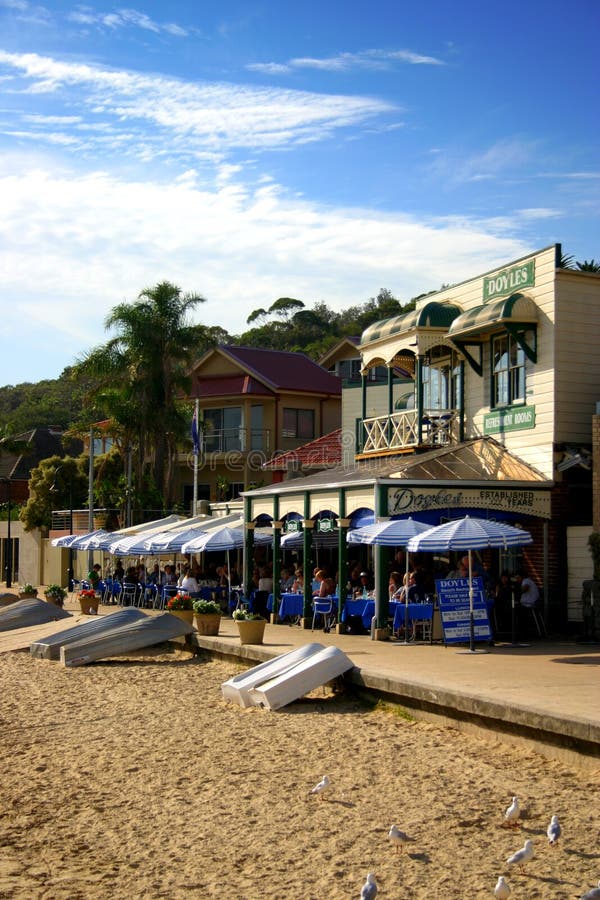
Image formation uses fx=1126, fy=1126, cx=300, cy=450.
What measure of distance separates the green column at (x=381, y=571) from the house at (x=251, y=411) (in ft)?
91.1

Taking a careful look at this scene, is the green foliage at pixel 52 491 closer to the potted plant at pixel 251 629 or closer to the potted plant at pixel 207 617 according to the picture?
the potted plant at pixel 207 617

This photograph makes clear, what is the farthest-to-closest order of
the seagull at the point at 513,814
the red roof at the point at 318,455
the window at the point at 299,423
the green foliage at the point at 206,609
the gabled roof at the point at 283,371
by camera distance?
the window at the point at 299,423 < the gabled roof at the point at 283,371 < the red roof at the point at 318,455 < the green foliage at the point at 206,609 < the seagull at the point at 513,814

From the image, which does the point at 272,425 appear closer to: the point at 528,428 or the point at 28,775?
the point at 528,428

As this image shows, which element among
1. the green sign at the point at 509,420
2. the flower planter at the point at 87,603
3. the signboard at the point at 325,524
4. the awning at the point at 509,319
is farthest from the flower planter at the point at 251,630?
the flower planter at the point at 87,603

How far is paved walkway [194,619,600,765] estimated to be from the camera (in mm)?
10586

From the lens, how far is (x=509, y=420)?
2225cm

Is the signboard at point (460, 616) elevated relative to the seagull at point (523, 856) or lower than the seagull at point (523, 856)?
elevated

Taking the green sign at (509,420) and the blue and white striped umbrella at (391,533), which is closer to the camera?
the blue and white striped umbrella at (391,533)

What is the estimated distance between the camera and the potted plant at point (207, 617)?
2103 centimetres

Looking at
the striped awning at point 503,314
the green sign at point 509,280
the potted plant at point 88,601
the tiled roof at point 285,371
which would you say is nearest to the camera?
the striped awning at point 503,314

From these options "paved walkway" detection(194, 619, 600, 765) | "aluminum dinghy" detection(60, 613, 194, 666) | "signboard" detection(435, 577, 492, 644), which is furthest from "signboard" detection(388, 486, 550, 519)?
"aluminum dinghy" detection(60, 613, 194, 666)

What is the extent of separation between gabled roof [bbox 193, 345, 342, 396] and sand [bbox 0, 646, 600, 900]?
114 ft

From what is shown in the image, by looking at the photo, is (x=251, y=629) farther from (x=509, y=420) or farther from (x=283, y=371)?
(x=283, y=371)

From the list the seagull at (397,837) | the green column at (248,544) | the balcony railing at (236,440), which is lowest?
the seagull at (397,837)
